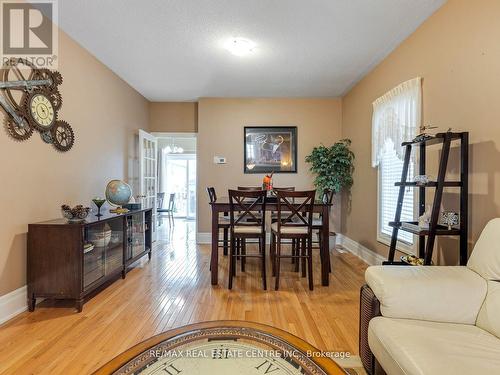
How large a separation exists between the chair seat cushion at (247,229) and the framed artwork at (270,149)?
2.21 m

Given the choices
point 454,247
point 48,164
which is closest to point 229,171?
point 48,164

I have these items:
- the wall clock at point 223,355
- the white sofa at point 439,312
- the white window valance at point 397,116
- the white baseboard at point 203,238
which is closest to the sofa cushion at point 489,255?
the white sofa at point 439,312

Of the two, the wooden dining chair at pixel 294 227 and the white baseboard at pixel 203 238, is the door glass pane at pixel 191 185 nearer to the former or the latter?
the white baseboard at pixel 203 238

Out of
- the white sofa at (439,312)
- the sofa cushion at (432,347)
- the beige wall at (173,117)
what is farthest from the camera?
the beige wall at (173,117)

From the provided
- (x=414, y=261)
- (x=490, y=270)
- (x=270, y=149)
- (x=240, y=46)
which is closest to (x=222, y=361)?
(x=490, y=270)

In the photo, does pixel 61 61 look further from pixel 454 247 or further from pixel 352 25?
pixel 454 247

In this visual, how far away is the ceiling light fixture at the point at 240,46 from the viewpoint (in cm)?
313

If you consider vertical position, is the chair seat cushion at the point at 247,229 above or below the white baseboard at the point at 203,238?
above

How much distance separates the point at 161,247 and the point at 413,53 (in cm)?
456

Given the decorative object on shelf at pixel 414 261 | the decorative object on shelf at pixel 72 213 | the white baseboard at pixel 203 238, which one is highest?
the decorative object on shelf at pixel 72 213

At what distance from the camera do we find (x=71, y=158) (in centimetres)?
308

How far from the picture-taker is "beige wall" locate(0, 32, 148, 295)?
2.31 m
